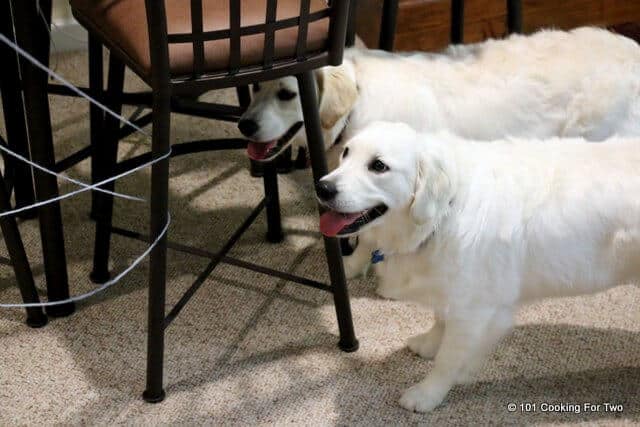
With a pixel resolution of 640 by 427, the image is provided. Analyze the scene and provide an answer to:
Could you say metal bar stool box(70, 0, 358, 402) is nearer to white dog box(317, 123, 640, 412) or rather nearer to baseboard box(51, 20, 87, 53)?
white dog box(317, 123, 640, 412)

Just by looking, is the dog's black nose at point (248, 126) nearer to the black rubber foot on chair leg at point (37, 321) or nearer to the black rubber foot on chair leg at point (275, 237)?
the black rubber foot on chair leg at point (275, 237)

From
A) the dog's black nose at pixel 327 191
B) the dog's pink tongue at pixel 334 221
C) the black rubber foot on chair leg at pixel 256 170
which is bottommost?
the black rubber foot on chair leg at pixel 256 170

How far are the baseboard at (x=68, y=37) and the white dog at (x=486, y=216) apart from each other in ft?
5.72

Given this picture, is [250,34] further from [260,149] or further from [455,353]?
[455,353]

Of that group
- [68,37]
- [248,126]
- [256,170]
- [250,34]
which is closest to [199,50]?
[250,34]

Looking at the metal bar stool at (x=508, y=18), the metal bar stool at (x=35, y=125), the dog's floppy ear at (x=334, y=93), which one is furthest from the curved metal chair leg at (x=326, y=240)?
the metal bar stool at (x=508, y=18)

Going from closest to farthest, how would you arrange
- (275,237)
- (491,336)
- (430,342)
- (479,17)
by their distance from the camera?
1. (491,336)
2. (430,342)
3. (275,237)
4. (479,17)

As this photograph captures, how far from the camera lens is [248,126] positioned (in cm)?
169

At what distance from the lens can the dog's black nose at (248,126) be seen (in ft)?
5.53

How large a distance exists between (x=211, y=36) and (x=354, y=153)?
323mm

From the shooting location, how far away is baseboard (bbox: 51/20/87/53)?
2.80 meters

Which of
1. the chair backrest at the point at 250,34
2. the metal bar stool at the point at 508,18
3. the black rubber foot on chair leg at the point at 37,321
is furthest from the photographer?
the metal bar stool at the point at 508,18

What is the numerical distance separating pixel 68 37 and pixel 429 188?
6.29 ft

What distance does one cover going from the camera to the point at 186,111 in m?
1.99
